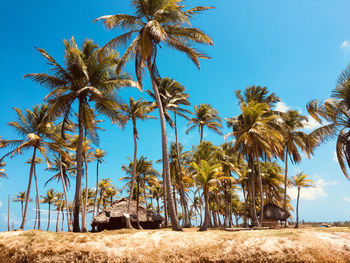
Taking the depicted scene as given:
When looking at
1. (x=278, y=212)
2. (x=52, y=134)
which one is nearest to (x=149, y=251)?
(x=52, y=134)

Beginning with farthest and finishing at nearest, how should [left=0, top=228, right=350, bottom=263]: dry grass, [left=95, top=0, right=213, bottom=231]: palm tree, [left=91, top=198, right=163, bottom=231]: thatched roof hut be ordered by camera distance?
[left=91, top=198, right=163, bottom=231]: thatched roof hut
[left=95, top=0, right=213, bottom=231]: palm tree
[left=0, top=228, right=350, bottom=263]: dry grass

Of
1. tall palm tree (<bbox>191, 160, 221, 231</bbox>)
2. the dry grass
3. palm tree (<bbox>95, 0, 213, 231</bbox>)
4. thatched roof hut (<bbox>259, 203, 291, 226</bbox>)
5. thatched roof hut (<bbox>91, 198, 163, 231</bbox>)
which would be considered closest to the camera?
the dry grass

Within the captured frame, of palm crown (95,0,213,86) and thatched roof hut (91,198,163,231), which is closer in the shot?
palm crown (95,0,213,86)

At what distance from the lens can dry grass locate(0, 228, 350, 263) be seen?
19.8ft

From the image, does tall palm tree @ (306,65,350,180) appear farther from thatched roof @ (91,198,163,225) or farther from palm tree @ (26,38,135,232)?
thatched roof @ (91,198,163,225)

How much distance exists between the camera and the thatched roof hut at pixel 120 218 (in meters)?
25.9

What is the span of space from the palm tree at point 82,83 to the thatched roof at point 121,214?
14668mm

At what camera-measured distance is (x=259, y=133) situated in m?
20.2

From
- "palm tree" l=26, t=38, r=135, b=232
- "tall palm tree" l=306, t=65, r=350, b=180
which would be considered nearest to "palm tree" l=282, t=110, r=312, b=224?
"tall palm tree" l=306, t=65, r=350, b=180

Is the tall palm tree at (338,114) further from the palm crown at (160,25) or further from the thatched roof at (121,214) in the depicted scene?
the thatched roof at (121,214)

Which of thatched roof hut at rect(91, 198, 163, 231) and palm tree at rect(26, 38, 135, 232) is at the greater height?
palm tree at rect(26, 38, 135, 232)

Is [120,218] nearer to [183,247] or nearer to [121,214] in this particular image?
[121,214]

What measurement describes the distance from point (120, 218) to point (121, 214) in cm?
48

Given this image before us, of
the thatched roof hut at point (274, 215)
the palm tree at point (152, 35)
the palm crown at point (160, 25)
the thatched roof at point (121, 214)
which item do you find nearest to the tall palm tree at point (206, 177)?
the palm tree at point (152, 35)
